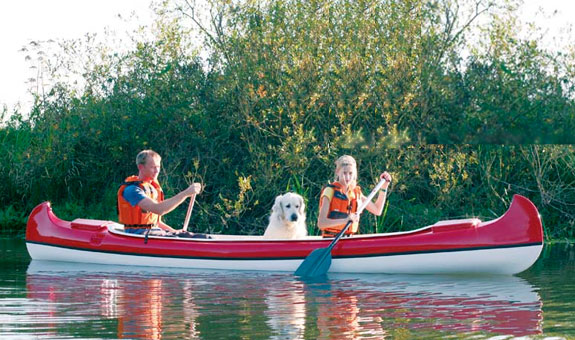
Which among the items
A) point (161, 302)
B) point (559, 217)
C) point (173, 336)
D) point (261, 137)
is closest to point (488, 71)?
point (559, 217)

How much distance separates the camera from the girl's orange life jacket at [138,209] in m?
9.10

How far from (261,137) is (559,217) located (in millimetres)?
4131

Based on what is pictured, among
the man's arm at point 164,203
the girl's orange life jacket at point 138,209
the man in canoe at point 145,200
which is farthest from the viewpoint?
the girl's orange life jacket at point 138,209

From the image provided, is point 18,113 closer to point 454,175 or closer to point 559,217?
point 454,175

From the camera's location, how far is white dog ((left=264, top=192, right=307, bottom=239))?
8741mm

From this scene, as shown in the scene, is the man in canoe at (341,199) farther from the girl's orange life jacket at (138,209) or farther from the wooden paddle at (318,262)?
the girl's orange life jacket at (138,209)

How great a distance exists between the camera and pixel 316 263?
28.2 ft

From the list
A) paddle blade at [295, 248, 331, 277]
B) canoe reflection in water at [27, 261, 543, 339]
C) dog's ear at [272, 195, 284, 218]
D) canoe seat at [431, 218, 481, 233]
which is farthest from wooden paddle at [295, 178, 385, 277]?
canoe seat at [431, 218, 481, 233]

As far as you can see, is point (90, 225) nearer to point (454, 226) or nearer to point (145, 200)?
point (145, 200)

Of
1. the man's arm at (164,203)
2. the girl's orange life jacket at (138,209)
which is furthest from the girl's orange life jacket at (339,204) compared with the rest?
the girl's orange life jacket at (138,209)

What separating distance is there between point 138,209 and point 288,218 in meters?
1.51

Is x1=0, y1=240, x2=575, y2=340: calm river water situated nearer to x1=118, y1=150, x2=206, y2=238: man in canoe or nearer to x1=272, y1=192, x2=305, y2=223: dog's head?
x1=118, y1=150, x2=206, y2=238: man in canoe

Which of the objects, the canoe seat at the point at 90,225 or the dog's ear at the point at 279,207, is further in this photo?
the canoe seat at the point at 90,225

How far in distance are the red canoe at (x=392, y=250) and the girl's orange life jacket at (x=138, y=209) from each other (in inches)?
6.2
